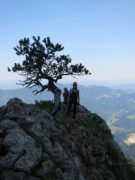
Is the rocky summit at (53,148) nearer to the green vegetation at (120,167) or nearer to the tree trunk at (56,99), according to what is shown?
the green vegetation at (120,167)

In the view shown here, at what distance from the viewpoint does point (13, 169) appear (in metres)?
18.4

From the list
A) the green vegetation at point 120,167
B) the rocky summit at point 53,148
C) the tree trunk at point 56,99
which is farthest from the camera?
the tree trunk at point 56,99

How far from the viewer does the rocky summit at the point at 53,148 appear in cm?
1933

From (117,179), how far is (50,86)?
39.0 feet

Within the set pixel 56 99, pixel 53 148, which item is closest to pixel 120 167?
pixel 53 148

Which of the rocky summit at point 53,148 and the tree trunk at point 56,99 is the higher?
the tree trunk at point 56,99

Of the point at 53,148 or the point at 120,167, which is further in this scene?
the point at 120,167

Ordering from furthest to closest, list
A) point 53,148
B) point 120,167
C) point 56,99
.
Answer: point 56,99
point 120,167
point 53,148

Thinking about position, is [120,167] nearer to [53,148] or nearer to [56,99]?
[53,148]

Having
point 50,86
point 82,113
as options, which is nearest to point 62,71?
point 50,86

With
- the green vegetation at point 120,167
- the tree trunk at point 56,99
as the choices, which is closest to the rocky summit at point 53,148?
the green vegetation at point 120,167

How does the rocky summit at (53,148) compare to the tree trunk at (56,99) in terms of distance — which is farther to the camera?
the tree trunk at (56,99)

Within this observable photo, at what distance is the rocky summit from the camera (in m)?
19.3

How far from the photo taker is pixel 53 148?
2288cm
